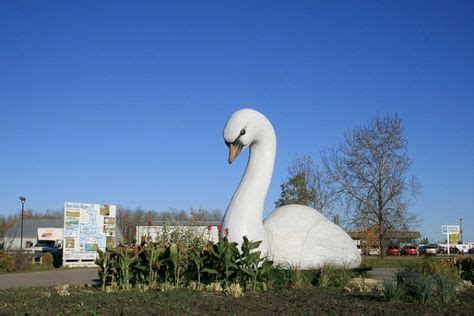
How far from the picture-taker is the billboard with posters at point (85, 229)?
26875 millimetres

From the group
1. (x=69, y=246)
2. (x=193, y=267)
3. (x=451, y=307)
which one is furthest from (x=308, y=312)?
(x=69, y=246)

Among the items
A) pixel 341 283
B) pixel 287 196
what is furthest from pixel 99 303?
pixel 287 196

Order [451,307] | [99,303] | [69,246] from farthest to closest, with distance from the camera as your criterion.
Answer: [69,246]
[99,303]
[451,307]

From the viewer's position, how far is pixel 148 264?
1056cm

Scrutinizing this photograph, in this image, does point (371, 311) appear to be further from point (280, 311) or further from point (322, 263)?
point (322, 263)

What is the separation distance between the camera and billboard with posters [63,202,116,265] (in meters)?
26.9

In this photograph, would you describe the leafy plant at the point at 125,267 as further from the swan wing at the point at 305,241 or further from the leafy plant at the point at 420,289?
the leafy plant at the point at 420,289

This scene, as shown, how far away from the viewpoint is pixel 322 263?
11.4 m

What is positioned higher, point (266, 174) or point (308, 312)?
point (266, 174)

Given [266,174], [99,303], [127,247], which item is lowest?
[99,303]

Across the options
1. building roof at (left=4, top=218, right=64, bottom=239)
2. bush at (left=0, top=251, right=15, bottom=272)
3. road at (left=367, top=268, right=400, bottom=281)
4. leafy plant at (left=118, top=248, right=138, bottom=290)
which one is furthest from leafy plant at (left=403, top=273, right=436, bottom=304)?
building roof at (left=4, top=218, right=64, bottom=239)

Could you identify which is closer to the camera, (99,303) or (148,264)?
(99,303)

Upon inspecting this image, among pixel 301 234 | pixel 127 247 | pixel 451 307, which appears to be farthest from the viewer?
pixel 301 234

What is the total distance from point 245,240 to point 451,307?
12.7 feet
